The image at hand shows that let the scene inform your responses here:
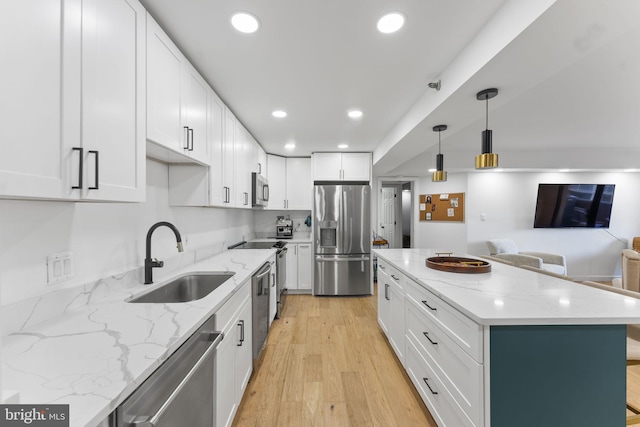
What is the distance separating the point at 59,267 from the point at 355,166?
385 centimetres

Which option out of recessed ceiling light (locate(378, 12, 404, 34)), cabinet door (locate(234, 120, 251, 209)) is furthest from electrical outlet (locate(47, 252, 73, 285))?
recessed ceiling light (locate(378, 12, 404, 34))

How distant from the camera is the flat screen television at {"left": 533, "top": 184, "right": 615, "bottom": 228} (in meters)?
5.13

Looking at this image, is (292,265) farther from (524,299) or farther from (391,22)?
(391,22)

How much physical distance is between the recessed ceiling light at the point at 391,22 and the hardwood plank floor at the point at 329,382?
2.43 m

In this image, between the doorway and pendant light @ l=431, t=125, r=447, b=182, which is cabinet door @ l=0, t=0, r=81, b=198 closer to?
pendant light @ l=431, t=125, r=447, b=182

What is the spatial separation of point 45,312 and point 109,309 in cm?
→ 21

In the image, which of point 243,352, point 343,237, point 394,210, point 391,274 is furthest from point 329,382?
point 394,210

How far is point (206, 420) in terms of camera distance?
3.89 ft

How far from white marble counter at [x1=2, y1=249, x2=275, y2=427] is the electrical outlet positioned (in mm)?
114

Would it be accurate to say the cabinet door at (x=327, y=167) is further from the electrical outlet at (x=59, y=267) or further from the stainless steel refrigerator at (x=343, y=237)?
the electrical outlet at (x=59, y=267)

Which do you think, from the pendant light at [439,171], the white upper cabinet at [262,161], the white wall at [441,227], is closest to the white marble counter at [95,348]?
the pendant light at [439,171]

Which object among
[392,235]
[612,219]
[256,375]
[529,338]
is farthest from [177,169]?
[612,219]

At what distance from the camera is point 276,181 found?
4.65 metres

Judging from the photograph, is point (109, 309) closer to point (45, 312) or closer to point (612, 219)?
point (45, 312)
